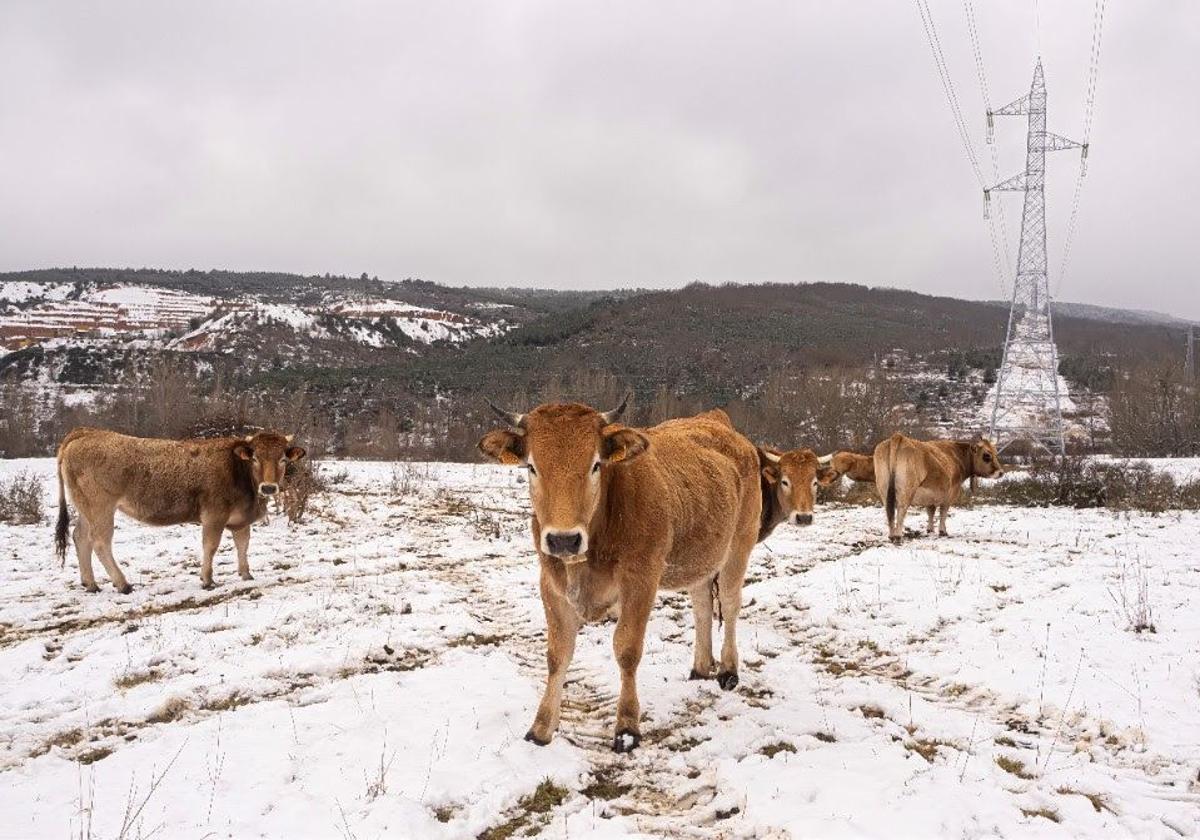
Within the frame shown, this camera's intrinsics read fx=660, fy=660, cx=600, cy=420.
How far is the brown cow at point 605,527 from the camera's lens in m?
4.32

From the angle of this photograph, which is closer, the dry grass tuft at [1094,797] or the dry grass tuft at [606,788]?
the dry grass tuft at [1094,797]

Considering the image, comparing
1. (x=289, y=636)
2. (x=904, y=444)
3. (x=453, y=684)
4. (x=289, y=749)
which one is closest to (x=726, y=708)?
(x=453, y=684)

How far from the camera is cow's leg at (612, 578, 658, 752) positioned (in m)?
4.64

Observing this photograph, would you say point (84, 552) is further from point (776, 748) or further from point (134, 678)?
point (776, 748)

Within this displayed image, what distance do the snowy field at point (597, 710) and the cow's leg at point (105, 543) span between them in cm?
25

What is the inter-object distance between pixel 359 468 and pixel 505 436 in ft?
88.1

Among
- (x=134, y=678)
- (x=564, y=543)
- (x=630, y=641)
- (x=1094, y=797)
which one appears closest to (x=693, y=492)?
(x=630, y=641)

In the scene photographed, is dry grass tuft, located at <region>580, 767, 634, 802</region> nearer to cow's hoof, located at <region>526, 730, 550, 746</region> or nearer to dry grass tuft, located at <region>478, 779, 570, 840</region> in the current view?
dry grass tuft, located at <region>478, 779, 570, 840</region>

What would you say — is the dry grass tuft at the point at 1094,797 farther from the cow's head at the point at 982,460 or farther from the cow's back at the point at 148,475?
the cow's head at the point at 982,460

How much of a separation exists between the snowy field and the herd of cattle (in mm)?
602

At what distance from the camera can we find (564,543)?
396cm

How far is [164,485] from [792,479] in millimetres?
9079

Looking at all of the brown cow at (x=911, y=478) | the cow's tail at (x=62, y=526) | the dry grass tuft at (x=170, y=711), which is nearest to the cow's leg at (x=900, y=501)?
the brown cow at (x=911, y=478)

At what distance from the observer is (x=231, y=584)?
9648mm
